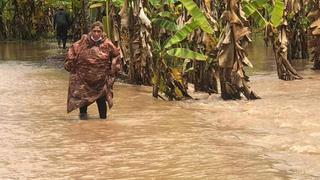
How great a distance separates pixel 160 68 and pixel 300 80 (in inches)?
153

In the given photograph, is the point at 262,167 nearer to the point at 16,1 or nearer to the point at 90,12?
the point at 90,12

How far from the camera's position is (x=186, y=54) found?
10.5m

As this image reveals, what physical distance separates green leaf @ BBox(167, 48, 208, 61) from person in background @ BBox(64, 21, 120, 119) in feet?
6.01

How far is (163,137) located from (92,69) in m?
1.90

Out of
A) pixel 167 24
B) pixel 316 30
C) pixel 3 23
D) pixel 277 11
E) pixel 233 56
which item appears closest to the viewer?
pixel 277 11

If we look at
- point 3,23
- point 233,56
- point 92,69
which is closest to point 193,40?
point 233,56

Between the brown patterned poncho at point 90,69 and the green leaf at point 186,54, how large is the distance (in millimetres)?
1832

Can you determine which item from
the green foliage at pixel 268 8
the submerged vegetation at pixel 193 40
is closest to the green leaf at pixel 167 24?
the submerged vegetation at pixel 193 40

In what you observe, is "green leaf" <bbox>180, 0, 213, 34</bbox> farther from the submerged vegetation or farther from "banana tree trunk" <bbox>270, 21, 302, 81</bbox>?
"banana tree trunk" <bbox>270, 21, 302, 81</bbox>

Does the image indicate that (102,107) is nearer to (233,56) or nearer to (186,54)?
(186,54)

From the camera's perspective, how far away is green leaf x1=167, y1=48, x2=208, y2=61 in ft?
34.3

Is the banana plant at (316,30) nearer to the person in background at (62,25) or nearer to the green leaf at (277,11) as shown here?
the green leaf at (277,11)

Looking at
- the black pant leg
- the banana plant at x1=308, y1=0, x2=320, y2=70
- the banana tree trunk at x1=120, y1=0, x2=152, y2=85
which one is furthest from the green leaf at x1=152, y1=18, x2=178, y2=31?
the banana plant at x1=308, y1=0, x2=320, y2=70

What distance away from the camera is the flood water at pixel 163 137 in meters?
5.96
